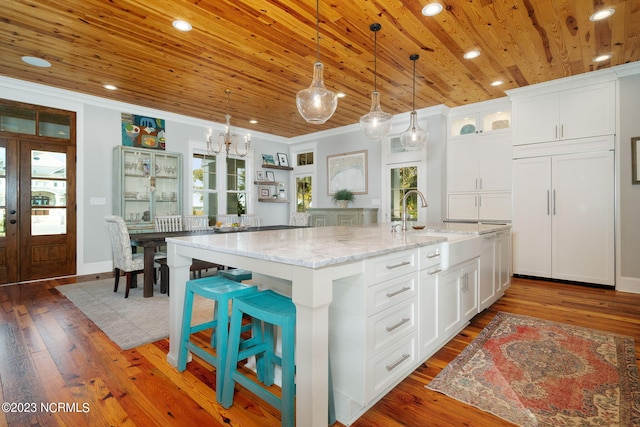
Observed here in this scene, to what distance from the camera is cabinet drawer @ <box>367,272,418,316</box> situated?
60.0 inches

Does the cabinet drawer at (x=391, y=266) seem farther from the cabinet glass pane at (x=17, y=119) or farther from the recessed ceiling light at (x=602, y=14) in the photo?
the cabinet glass pane at (x=17, y=119)

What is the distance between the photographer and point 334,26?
2789mm

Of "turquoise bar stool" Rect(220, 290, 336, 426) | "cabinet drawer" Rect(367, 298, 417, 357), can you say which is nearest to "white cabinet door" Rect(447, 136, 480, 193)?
"cabinet drawer" Rect(367, 298, 417, 357)

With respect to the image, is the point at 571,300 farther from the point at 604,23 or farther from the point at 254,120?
the point at 254,120

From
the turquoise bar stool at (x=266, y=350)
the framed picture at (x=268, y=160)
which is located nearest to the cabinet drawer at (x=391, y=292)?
the turquoise bar stool at (x=266, y=350)

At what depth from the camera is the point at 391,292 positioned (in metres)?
1.66

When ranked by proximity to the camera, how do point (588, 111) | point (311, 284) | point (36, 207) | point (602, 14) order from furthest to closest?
point (36, 207), point (588, 111), point (602, 14), point (311, 284)

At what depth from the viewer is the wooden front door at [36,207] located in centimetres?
406

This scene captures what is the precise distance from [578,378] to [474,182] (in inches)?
143

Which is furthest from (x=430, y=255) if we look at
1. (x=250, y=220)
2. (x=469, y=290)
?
(x=250, y=220)

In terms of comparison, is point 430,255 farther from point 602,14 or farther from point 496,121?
point 496,121

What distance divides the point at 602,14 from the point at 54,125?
21.4 ft

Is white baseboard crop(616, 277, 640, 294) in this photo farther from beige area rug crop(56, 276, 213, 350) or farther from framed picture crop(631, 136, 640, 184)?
beige area rug crop(56, 276, 213, 350)

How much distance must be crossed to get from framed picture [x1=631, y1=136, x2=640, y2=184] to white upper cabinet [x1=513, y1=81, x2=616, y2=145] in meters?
0.26
